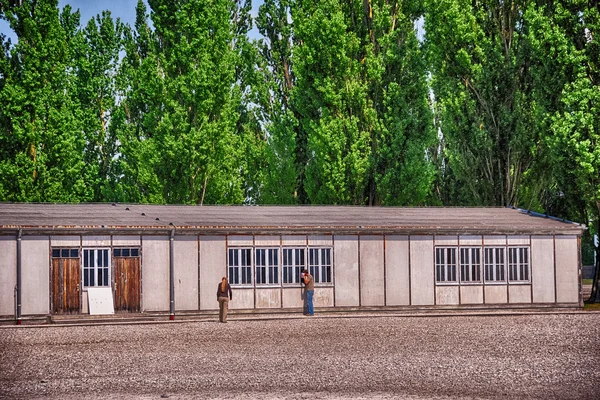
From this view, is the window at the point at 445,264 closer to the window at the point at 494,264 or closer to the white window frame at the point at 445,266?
the white window frame at the point at 445,266

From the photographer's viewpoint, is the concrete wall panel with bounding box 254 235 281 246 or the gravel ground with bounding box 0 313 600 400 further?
the concrete wall panel with bounding box 254 235 281 246

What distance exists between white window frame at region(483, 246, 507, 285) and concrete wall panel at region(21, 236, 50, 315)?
15.4 meters

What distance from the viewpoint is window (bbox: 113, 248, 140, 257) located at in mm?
34250

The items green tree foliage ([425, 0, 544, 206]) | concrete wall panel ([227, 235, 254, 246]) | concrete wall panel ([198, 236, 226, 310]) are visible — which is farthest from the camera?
green tree foliage ([425, 0, 544, 206])

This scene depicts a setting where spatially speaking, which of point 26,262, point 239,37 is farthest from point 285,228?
point 239,37

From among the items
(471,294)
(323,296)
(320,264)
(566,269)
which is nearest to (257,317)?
(323,296)

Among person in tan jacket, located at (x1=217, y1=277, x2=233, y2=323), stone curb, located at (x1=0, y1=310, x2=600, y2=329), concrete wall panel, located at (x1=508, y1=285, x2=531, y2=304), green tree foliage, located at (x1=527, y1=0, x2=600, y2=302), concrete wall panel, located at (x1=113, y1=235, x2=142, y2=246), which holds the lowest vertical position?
stone curb, located at (x1=0, y1=310, x2=600, y2=329)

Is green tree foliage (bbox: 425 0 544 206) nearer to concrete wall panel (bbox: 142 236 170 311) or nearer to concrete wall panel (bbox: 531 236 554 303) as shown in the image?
concrete wall panel (bbox: 531 236 554 303)

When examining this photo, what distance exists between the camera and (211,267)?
35.6 metres

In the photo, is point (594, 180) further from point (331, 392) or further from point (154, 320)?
point (331, 392)

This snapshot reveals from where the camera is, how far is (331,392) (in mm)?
16500

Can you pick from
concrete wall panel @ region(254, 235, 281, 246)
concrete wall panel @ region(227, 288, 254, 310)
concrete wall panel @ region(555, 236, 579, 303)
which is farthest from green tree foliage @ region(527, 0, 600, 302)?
concrete wall panel @ region(227, 288, 254, 310)

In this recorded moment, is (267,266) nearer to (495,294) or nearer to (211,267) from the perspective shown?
(211,267)

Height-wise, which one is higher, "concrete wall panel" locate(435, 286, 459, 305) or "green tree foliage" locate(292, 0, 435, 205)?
"green tree foliage" locate(292, 0, 435, 205)
